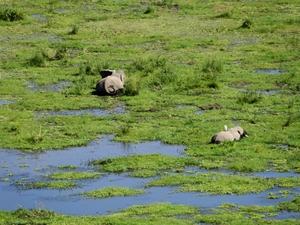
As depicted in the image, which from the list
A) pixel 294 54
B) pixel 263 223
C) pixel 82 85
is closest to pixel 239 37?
pixel 294 54

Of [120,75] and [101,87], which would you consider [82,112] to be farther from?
[120,75]

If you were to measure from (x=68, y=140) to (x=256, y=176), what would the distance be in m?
4.00

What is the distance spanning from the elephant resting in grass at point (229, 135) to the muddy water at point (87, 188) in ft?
2.11

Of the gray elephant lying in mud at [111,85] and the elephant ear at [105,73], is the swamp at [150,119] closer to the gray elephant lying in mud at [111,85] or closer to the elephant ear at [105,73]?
the gray elephant lying in mud at [111,85]

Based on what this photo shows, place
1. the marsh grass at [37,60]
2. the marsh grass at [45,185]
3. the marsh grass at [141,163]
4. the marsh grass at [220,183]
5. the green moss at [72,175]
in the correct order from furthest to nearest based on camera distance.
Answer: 1. the marsh grass at [37,60]
2. the marsh grass at [141,163]
3. the green moss at [72,175]
4. the marsh grass at [45,185]
5. the marsh grass at [220,183]

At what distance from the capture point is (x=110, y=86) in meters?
19.2

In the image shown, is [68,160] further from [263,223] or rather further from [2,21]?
[2,21]

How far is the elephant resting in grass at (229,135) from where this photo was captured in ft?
50.3

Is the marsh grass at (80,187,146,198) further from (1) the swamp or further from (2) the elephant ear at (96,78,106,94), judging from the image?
(2) the elephant ear at (96,78,106,94)

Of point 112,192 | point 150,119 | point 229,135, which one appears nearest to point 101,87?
point 150,119

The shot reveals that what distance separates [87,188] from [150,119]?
4.34 metres

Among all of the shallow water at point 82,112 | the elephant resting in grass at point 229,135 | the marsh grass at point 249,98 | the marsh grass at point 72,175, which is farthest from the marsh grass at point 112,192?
the marsh grass at point 249,98

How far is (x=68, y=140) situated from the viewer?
16.0 meters

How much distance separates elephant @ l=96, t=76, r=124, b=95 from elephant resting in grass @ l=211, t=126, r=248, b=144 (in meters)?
4.31
